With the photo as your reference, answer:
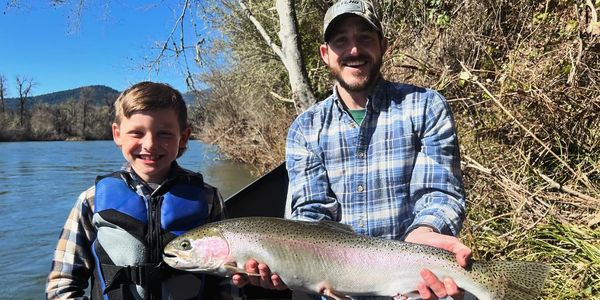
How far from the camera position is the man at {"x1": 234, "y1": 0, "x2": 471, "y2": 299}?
2592 mm

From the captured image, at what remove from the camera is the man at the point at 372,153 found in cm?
259

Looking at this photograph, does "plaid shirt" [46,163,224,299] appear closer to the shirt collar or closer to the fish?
the shirt collar

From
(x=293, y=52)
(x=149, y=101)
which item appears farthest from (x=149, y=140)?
(x=293, y=52)

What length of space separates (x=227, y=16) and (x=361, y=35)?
14.0m

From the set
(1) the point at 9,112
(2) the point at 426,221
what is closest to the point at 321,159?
(2) the point at 426,221

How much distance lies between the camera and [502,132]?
18.9 feet

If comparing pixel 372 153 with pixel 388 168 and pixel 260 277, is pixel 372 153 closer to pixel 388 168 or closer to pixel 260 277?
pixel 388 168

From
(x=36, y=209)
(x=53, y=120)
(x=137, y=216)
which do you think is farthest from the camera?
(x=53, y=120)

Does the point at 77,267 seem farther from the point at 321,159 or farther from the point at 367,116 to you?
the point at 367,116

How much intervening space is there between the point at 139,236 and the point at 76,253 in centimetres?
35

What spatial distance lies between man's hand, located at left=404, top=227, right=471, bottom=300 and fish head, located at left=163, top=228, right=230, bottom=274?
102cm

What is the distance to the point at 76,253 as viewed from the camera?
272cm

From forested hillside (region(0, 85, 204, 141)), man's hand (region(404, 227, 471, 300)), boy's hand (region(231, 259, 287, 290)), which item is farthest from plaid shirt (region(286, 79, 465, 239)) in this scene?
forested hillside (region(0, 85, 204, 141))

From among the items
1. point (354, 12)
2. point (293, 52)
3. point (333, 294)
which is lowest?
point (333, 294)
